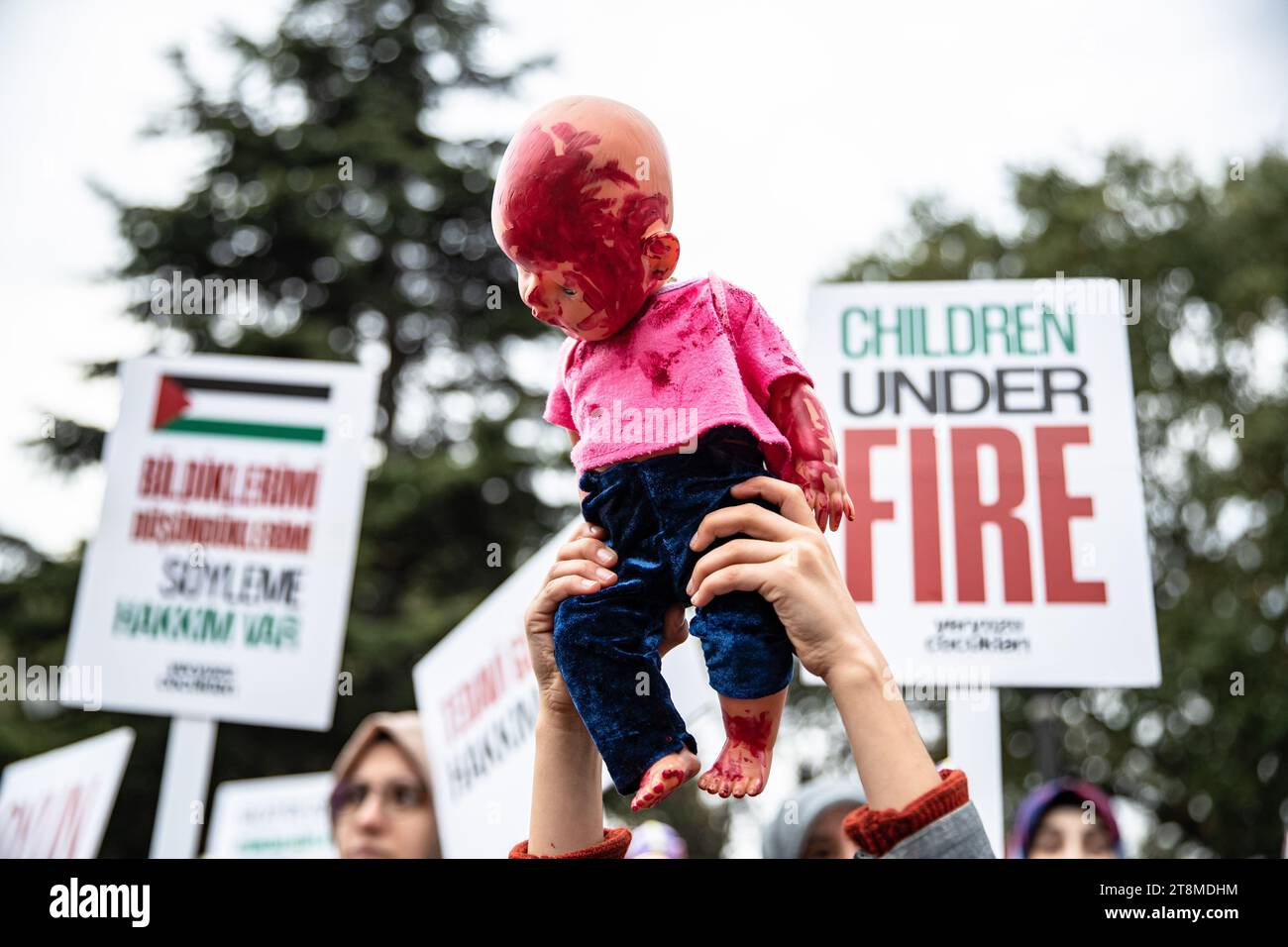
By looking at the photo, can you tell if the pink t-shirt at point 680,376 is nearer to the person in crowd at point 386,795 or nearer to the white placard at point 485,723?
the white placard at point 485,723

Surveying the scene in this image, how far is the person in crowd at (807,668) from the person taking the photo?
1.47 meters

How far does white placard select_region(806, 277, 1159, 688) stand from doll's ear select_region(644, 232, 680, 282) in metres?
1.91

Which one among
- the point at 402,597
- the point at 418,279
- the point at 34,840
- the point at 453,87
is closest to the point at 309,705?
the point at 34,840

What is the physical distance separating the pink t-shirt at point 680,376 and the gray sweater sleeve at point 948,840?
51 cm

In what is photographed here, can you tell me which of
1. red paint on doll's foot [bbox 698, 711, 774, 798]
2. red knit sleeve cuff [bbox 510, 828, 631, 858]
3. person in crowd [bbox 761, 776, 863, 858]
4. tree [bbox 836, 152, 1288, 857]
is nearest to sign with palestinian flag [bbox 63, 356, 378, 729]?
person in crowd [bbox 761, 776, 863, 858]

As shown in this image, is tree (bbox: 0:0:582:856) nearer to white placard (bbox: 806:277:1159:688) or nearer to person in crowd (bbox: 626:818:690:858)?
person in crowd (bbox: 626:818:690:858)

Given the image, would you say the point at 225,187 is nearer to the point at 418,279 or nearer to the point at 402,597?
the point at 418,279

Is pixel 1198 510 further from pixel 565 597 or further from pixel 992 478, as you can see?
pixel 565 597

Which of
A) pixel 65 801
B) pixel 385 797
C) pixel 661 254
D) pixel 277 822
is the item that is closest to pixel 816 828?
pixel 385 797

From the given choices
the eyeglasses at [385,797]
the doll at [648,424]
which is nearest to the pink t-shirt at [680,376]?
the doll at [648,424]

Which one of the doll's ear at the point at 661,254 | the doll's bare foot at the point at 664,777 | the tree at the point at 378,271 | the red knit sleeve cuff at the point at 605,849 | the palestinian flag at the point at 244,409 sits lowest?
the red knit sleeve cuff at the point at 605,849

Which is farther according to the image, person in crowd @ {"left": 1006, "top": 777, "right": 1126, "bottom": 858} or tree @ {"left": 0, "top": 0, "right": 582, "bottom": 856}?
tree @ {"left": 0, "top": 0, "right": 582, "bottom": 856}

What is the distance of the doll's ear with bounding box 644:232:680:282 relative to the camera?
164 centimetres

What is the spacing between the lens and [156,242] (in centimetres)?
1482
